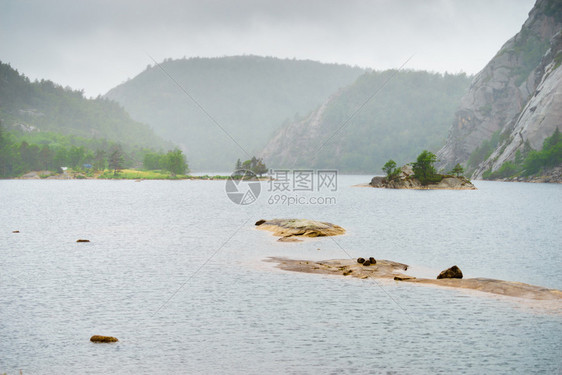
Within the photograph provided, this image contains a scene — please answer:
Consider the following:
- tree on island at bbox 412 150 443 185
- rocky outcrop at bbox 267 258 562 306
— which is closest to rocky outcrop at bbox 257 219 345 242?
rocky outcrop at bbox 267 258 562 306

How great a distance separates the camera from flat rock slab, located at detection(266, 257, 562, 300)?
1043 inches

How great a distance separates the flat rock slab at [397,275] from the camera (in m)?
26.5

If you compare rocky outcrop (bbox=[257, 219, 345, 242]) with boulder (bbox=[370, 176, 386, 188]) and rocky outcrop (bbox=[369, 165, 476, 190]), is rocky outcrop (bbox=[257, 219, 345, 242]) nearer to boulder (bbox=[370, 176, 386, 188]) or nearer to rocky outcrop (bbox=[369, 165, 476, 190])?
rocky outcrop (bbox=[369, 165, 476, 190])

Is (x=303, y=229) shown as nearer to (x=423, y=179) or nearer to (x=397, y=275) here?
(x=397, y=275)

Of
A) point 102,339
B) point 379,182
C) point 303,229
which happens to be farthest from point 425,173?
point 102,339

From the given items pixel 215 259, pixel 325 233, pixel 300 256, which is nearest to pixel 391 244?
pixel 325 233

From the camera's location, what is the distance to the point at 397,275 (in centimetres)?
3147

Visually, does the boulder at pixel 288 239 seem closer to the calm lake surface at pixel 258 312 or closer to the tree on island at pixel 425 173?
the calm lake surface at pixel 258 312

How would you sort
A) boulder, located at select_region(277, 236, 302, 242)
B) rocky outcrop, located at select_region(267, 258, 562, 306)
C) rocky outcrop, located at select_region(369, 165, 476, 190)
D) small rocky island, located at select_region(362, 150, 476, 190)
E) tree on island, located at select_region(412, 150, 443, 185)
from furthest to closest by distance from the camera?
small rocky island, located at select_region(362, 150, 476, 190)
tree on island, located at select_region(412, 150, 443, 185)
rocky outcrop, located at select_region(369, 165, 476, 190)
boulder, located at select_region(277, 236, 302, 242)
rocky outcrop, located at select_region(267, 258, 562, 306)

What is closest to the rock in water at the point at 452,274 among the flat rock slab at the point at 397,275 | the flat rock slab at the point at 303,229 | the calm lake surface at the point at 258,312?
the flat rock slab at the point at 397,275

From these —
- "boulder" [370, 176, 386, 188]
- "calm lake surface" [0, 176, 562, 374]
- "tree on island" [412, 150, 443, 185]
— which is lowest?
"calm lake surface" [0, 176, 562, 374]

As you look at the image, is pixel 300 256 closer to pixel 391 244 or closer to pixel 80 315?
pixel 391 244

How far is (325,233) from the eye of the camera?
2055 inches

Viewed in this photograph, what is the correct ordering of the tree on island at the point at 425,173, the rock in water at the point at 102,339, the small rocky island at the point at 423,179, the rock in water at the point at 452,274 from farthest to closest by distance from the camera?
the small rocky island at the point at 423,179 → the tree on island at the point at 425,173 → the rock in water at the point at 452,274 → the rock in water at the point at 102,339
